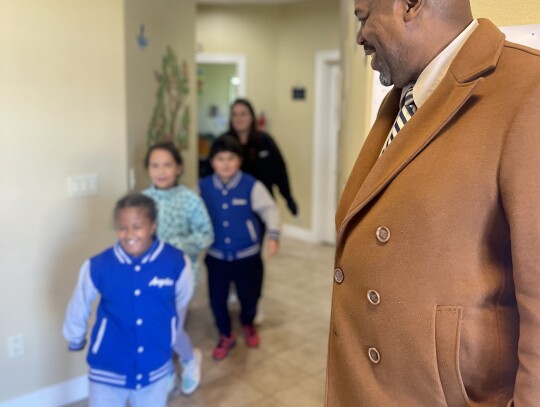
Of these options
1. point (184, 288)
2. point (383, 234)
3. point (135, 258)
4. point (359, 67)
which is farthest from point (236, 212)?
point (383, 234)

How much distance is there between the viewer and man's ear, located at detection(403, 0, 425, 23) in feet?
2.86

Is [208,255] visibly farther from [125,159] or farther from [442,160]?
[442,160]

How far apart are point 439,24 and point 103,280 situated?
1.51 m

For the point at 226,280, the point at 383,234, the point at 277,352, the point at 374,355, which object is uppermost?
the point at 383,234

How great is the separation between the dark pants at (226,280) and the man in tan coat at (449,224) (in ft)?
7.13

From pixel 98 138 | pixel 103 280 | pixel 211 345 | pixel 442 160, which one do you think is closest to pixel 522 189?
pixel 442 160

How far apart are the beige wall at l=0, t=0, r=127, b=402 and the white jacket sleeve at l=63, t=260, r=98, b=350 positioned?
1.63 feet

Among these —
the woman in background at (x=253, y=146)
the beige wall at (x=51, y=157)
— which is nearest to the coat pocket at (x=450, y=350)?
the beige wall at (x=51, y=157)

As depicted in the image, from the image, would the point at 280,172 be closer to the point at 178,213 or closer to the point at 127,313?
the point at 178,213

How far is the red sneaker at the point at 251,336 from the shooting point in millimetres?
3225

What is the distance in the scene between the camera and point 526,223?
29.1 inches

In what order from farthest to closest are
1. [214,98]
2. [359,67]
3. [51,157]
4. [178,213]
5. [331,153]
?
[214,98] < [331,153] < [178,213] < [51,157] < [359,67]

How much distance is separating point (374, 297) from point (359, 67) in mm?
1008

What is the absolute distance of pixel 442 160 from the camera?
32.8 inches
